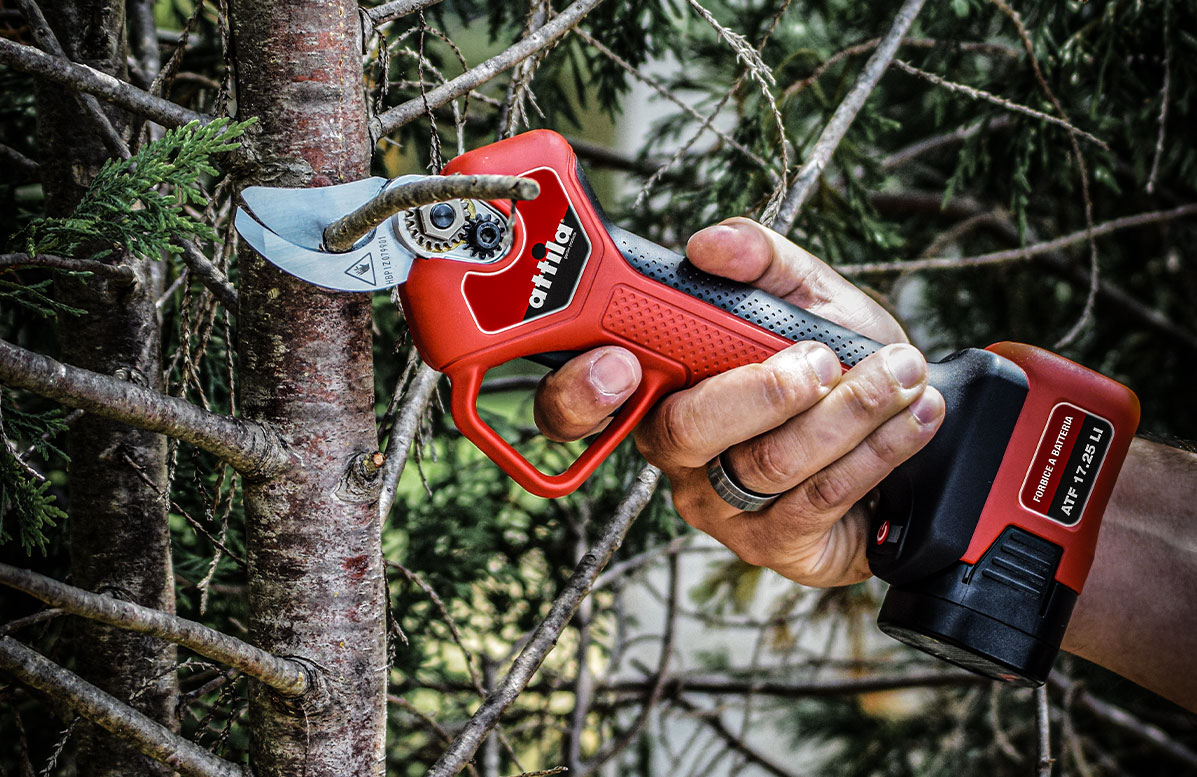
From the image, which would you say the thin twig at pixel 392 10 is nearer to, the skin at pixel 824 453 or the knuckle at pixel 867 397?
the skin at pixel 824 453

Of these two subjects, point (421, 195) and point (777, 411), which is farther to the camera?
point (777, 411)

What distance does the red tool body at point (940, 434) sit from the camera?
1157mm

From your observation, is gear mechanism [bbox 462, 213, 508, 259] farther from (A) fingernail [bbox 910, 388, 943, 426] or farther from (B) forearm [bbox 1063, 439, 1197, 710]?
(B) forearm [bbox 1063, 439, 1197, 710]

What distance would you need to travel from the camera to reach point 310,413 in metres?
0.94

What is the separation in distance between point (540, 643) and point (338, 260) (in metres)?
0.59

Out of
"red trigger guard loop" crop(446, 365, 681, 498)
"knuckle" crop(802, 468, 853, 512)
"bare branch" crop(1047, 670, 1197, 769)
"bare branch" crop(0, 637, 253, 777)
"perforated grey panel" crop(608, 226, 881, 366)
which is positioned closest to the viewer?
"bare branch" crop(0, 637, 253, 777)

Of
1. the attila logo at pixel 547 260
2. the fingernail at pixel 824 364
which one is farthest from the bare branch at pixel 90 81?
the fingernail at pixel 824 364

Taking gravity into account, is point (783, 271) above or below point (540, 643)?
above

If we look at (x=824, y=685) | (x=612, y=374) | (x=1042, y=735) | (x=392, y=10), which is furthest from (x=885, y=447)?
(x=824, y=685)

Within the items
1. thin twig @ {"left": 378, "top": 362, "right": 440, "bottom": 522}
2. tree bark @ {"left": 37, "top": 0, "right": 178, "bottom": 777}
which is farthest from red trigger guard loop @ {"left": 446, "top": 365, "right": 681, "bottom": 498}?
tree bark @ {"left": 37, "top": 0, "right": 178, "bottom": 777}

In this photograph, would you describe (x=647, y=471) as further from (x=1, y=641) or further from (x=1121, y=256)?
(x=1121, y=256)

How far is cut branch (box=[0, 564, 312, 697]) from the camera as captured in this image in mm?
797

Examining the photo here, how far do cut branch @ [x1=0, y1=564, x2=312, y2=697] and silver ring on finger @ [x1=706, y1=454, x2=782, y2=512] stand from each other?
2.26 feet

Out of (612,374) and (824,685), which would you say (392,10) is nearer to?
(612,374)
